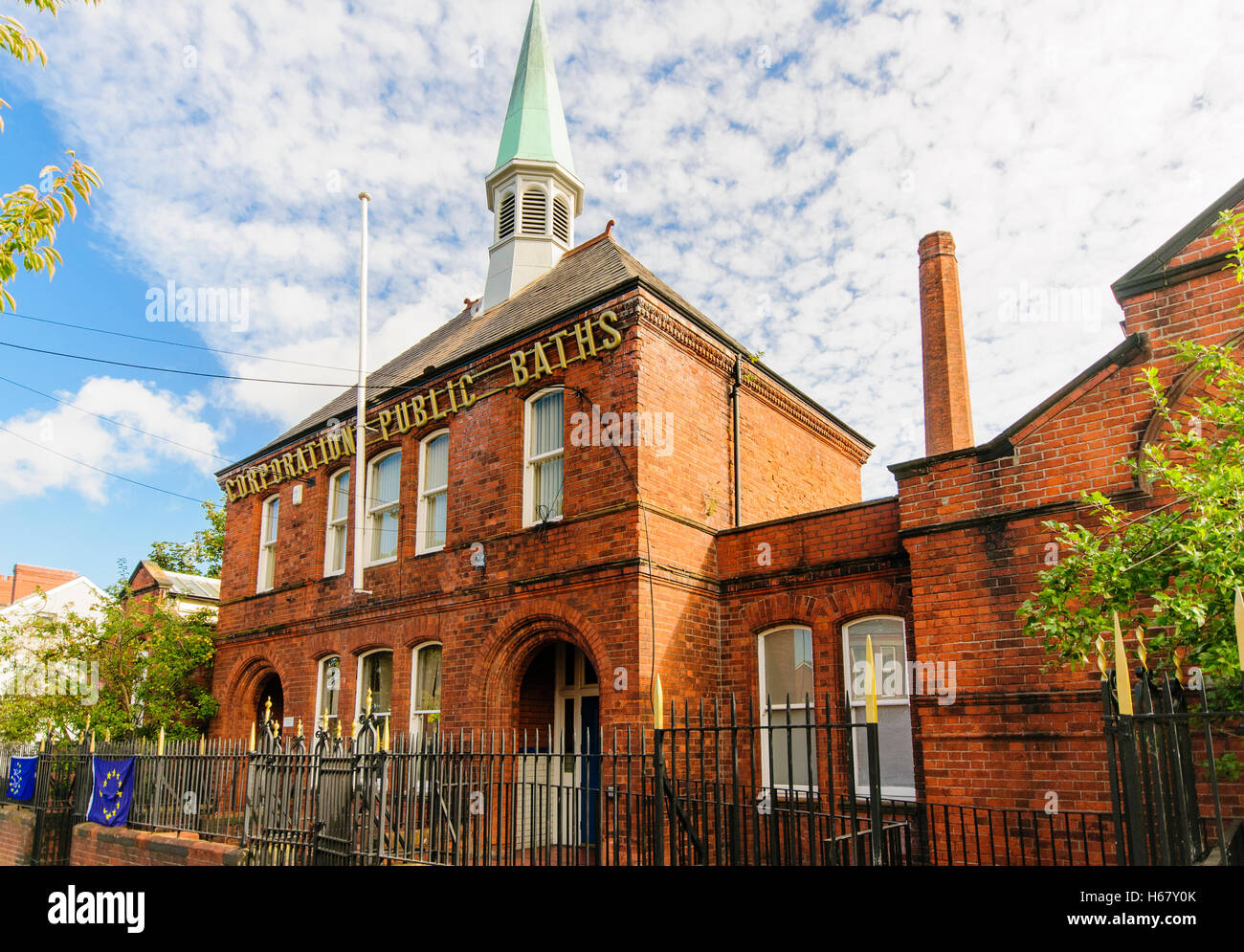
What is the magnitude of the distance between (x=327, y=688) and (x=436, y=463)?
4.76m

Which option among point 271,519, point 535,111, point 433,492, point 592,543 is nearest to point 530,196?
point 535,111

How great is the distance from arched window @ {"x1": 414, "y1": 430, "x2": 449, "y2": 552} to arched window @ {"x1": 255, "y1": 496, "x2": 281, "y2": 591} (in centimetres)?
504

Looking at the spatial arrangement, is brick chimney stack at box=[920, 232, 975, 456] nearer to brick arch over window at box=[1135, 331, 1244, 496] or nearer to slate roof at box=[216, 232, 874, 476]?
slate roof at box=[216, 232, 874, 476]

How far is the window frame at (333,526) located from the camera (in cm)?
1698

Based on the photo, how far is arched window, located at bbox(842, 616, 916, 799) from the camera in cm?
1081

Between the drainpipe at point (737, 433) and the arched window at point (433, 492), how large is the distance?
4.72m

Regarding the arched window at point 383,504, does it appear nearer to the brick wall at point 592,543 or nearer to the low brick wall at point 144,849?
the brick wall at point 592,543

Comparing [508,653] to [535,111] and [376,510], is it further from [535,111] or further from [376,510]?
[535,111]

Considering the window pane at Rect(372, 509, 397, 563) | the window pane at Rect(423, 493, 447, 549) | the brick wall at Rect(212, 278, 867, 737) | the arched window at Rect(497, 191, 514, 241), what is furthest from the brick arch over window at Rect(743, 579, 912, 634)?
the arched window at Rect(497, 191, 514, 241)

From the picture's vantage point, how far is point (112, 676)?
18.7 meters

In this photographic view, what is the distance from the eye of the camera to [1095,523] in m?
8.62

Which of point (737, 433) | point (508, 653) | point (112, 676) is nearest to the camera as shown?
point (508, 653)
